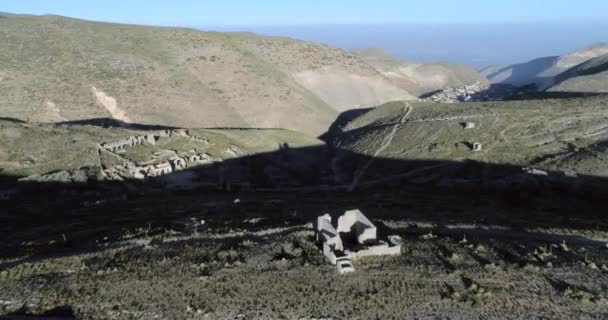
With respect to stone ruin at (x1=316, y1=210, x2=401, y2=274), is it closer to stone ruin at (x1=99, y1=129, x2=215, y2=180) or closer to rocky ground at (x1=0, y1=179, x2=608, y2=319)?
rocky ground at (x1=0, y1=179, x2=608, y2=319)

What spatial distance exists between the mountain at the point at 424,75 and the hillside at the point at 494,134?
6509 cm

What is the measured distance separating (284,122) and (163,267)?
205 feet

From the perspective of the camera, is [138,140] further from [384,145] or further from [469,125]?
[469,125]

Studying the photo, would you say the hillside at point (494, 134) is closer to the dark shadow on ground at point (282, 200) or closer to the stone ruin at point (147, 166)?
the dark shadow on ground at point (282, 200)

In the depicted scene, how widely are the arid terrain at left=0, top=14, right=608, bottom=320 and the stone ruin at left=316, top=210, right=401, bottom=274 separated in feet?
1.39

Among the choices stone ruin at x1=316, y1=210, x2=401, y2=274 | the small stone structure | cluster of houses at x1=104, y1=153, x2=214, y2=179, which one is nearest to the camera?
stone ruin at x1=316, y1=210, x2=401, y2=274

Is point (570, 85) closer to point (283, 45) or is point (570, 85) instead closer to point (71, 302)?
point (283, 45)

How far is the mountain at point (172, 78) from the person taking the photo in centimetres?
7106

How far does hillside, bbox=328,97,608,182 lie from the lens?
4666 centimetres

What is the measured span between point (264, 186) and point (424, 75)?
111948 millimetres

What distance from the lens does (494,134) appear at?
5300cm

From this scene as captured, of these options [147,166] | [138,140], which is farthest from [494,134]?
[138,140]

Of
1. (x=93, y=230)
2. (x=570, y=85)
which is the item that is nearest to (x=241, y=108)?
(x=93, y=230)

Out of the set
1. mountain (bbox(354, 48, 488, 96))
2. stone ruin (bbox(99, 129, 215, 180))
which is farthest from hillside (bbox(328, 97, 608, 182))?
mountain (bbox(354, 48, 488, 96))
